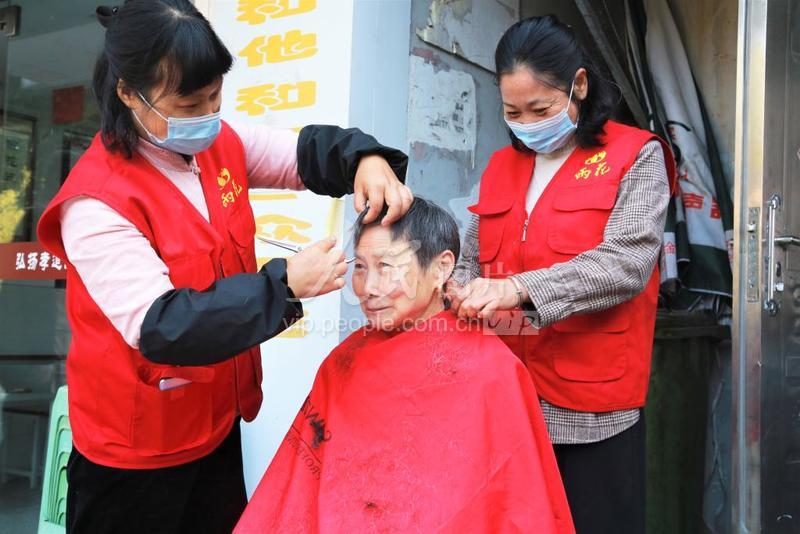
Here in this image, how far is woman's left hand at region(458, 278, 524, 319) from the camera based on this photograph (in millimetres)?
1550

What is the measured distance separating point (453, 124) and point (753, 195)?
1.15 metres

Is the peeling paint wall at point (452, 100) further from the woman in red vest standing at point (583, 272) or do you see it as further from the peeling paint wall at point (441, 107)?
the woman in red vest standing at point (583, 272)

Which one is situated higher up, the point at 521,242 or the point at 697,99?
the point at 697,99

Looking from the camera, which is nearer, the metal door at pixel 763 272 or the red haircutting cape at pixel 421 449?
the red haircutting cape at pixel 421 449

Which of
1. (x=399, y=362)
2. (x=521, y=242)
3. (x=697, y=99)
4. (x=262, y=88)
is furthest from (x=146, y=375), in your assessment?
(x=697, y=99)

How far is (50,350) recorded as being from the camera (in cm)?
308

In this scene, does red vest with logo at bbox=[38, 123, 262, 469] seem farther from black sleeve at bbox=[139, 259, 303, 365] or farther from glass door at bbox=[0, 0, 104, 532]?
glass door at bbox=[0, 0, 104, 532]

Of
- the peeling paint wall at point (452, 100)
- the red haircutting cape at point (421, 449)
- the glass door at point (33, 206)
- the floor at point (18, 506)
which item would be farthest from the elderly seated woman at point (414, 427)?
the floor at point (18, 506)

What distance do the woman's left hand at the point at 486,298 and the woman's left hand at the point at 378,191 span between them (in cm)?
22

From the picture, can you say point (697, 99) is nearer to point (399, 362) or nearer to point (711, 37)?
point (711, 37)

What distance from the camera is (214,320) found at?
48.7 inches

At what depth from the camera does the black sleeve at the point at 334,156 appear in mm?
1641

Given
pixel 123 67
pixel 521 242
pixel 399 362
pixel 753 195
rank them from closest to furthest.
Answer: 1. pixel 123 67
2. pixel 399 362
3. pixel 521 242
4. pixel 753 195

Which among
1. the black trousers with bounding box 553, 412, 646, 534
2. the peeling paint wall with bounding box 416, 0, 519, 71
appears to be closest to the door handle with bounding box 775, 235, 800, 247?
the black trousers with bounding box 553, 412, 646, 534
